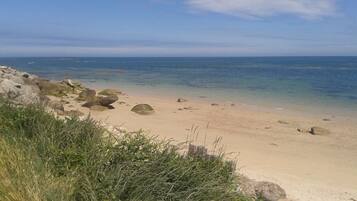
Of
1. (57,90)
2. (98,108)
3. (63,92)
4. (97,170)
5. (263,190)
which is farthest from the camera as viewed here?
(63,92)

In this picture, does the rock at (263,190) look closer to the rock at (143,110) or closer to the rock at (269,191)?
the rock at (269,191)

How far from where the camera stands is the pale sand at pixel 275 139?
9688 mm

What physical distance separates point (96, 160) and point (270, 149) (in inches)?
359

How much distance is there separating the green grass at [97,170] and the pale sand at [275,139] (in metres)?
3.55

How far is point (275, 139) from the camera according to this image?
14836 millimetres

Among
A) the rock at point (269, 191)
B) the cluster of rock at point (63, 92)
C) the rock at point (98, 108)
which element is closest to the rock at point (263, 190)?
the rock at point (269, 191)

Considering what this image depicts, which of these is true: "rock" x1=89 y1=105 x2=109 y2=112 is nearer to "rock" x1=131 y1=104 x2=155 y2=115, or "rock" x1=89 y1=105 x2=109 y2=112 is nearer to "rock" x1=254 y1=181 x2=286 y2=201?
"rock" x1=131 y1=104 x2=155 y2=115

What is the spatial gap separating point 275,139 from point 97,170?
11058 millimetres

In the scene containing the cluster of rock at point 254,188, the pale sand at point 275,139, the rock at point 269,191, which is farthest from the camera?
the pale sand at point 275,139

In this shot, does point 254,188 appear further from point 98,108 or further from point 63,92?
point 63,92

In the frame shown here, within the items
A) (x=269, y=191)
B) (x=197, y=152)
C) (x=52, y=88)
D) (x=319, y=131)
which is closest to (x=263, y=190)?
(x=269, y=191)

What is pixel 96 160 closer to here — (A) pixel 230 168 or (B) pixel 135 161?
(B) pixel 135 161

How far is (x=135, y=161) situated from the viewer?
16.3 feet

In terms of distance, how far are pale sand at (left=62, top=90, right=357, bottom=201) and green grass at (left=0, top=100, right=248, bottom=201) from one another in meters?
3.55
